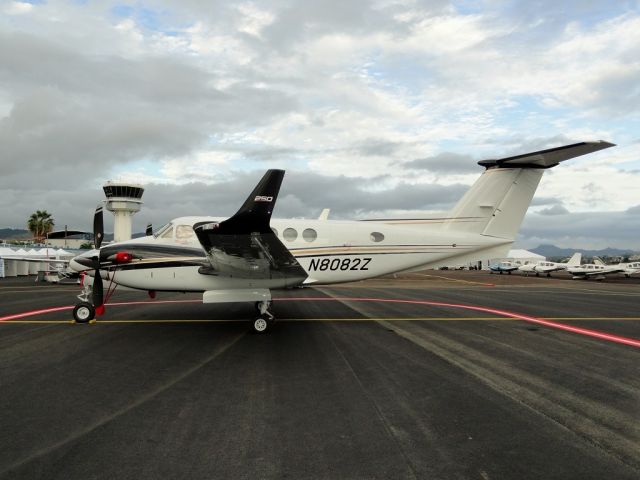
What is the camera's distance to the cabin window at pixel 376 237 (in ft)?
41.5

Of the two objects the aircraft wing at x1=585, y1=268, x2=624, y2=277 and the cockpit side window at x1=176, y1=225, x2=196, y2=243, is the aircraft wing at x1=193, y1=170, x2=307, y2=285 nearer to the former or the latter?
the cockpit side window at x1=176, y1=225, x2=196, y2=243

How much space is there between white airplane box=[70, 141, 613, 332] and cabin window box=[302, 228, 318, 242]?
0.03 metres

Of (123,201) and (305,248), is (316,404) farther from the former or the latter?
(123,201)

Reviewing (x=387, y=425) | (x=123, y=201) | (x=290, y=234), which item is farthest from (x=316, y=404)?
(x=123, y=201)

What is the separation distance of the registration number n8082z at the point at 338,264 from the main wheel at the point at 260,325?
2.39m

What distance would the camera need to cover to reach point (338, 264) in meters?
12.4

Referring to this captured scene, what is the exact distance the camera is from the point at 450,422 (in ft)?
16.2

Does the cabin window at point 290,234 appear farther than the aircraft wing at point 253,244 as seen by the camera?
Yes

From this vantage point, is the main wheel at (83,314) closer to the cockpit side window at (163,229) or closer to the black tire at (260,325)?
the cockpit side window at (163,229)

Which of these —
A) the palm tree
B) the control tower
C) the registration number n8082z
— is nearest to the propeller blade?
the registration number n8082z

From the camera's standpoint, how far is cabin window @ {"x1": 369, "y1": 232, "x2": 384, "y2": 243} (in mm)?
12664

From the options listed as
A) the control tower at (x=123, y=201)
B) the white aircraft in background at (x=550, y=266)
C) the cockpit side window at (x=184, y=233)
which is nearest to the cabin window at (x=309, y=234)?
the cockpit side window at (x=184, y=233)

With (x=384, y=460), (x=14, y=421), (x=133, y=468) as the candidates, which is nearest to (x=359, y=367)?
(x=384, y=460)

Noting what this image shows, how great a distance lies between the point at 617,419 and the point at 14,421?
7415 mm
